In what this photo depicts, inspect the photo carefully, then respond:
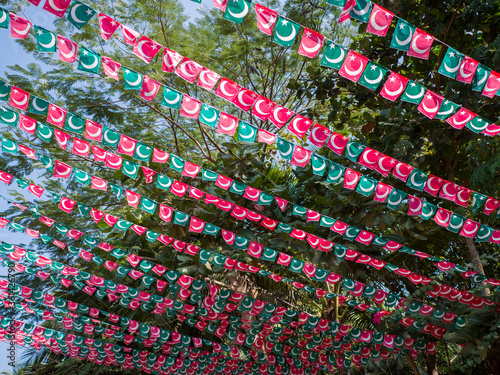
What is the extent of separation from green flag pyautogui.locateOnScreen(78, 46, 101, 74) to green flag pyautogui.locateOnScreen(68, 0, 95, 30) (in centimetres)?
20

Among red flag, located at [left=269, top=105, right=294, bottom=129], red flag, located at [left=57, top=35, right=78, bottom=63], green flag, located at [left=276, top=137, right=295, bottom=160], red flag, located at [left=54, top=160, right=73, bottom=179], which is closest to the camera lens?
red flag, located at [left=57, top=35, right=78, bottom=63]

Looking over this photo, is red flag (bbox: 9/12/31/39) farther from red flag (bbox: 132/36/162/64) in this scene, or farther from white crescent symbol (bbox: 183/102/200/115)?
white crescent symbol (bbox: 183/102/200/115)

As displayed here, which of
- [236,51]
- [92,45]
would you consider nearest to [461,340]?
[236,51]

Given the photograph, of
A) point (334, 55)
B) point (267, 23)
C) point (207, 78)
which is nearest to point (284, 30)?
point (267, 23)

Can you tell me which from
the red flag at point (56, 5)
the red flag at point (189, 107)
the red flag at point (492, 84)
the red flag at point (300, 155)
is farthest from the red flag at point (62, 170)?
the red flag at point (492, 84)

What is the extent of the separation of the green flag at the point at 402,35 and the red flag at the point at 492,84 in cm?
69

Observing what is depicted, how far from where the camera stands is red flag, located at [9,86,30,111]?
309 centimetres

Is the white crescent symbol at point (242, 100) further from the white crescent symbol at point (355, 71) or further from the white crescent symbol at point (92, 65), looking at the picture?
the white crescent symbol at point (92, 65)

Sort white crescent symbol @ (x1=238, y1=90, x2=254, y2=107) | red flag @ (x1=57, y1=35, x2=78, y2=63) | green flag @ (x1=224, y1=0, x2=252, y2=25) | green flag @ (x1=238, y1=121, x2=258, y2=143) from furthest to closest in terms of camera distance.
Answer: green flag @ (x1=238, y1=121, x2=258, y2=143)
white crescent symbol @ (x1=238, y1=90, x2=254, y2=107)
red flag @ (x1=57, y1=35, x2=78, y2=63)
green flag @ (x1=224, y1=0, x2=252, y2=25)

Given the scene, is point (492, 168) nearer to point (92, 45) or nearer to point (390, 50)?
point (390, 50)

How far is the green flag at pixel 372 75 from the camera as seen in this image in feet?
9.34

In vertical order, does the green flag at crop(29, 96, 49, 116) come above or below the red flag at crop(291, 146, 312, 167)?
below

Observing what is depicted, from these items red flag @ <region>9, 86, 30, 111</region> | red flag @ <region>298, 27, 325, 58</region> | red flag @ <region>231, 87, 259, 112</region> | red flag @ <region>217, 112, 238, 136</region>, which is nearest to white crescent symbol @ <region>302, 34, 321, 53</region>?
red flag @ <region>298, 27, 325, 58</region>

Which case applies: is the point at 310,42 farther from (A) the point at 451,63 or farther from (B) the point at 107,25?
(B) the point at 107,25
